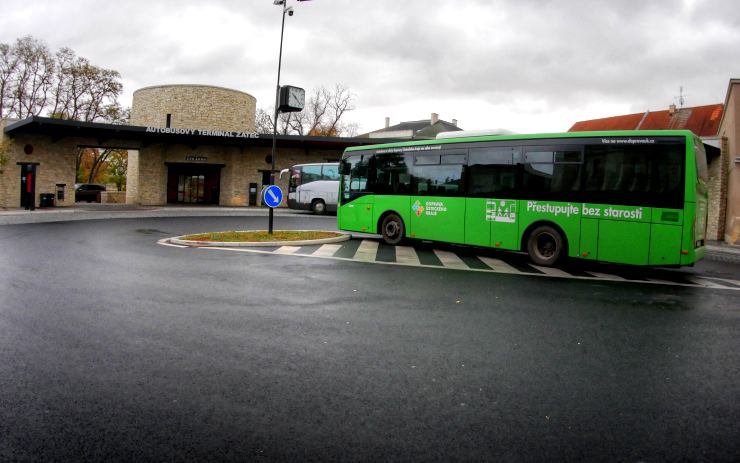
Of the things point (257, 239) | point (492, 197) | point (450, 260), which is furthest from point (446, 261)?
point (257, 239)

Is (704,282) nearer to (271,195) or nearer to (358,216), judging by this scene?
(358,216)

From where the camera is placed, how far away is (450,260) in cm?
1245

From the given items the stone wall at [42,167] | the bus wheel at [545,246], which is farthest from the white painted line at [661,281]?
the stone wall at [42,167]

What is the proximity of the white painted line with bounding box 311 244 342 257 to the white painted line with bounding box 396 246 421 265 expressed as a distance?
1.64m

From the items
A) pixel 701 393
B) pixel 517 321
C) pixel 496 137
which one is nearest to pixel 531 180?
pixel 496 137

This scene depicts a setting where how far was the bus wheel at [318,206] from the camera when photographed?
30156 mm

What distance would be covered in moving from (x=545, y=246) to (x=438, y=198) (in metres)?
3.24

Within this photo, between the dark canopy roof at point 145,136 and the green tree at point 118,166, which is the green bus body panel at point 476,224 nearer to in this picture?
the dark canopy roof at point 145,136

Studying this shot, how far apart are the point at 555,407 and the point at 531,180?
9019 millimetres

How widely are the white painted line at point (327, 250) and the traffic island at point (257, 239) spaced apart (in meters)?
0.59

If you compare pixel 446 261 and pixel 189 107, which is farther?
pixel 189 107

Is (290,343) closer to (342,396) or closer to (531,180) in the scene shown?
(342,396)

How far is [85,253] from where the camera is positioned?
11594 mm

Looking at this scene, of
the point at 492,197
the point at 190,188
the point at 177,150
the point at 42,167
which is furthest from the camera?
the point at 190,188
